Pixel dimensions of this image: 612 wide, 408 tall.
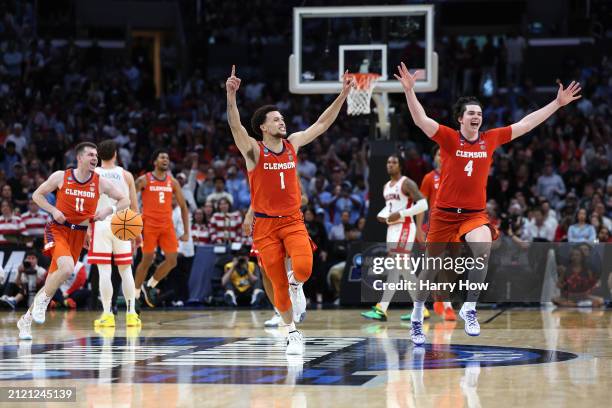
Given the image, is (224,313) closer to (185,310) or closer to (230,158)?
(185,310)

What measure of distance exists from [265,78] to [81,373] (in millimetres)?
20711

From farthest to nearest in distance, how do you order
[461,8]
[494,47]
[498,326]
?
[461,8]
[494,47]
[498,326]

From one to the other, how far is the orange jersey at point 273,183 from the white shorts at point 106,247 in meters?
3.98

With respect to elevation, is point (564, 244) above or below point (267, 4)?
below

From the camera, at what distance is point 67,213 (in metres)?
11.9

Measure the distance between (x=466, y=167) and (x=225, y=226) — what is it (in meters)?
8.52

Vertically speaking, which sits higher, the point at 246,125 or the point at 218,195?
the point at 246,125

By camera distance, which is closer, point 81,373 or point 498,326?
point 81,373

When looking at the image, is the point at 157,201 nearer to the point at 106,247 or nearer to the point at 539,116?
the point at 106,247

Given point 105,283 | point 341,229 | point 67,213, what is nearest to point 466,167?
point 67,213

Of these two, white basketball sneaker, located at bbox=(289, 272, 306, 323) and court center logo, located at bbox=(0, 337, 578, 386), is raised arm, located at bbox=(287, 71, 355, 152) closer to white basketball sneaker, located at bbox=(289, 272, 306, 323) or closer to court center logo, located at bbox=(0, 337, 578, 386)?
white basketball sneaker, located at bbox=(289, 272, 306, 323)

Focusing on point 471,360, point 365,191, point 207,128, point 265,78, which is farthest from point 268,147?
point 265,78

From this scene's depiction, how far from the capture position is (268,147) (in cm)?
985

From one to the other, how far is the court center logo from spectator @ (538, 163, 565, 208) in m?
9.90
